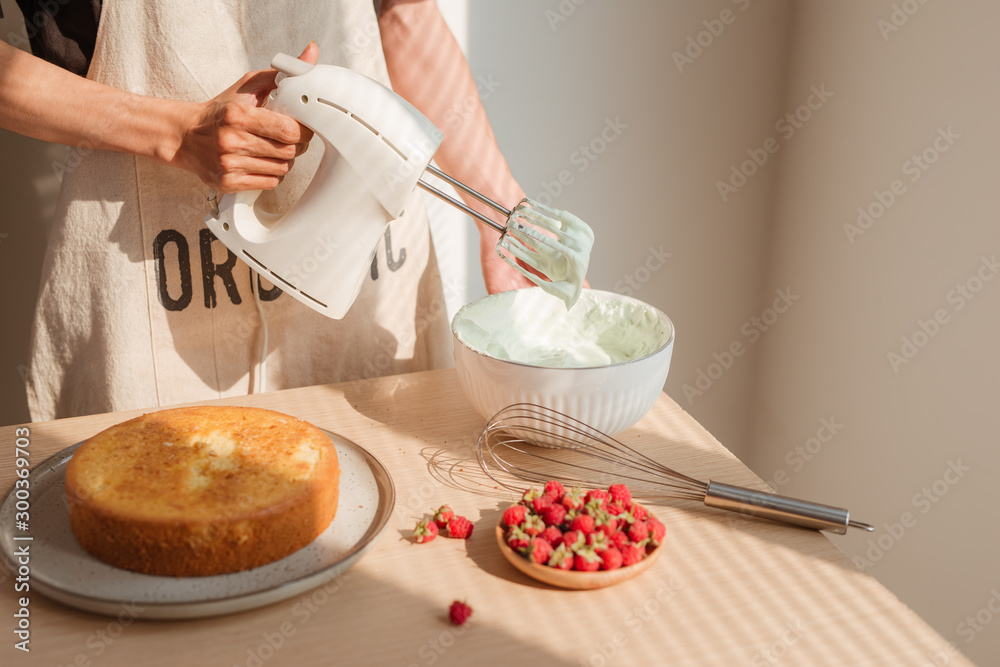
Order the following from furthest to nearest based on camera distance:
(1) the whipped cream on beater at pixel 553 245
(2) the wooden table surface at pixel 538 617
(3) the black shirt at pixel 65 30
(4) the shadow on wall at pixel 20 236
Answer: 1. (4) the shadow on wall at pixel 20 236
2. (3) the black shirt at pixel 65 30
3. (1) the whipped cream on beater at pixel 553 245
4. (2) the wooden table surface at pixel 538 617

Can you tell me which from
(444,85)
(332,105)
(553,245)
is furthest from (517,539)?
(444,85)

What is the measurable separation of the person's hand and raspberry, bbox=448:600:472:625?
434 millimetres

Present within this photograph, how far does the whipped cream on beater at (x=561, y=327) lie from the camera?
30.9 inches

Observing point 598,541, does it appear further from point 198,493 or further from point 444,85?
point 444,85

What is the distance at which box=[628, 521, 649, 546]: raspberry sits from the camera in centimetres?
58

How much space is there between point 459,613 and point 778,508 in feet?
0.90

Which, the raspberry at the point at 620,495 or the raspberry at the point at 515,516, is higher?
the raspberry at the point at 620,495

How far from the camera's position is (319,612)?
54 cm

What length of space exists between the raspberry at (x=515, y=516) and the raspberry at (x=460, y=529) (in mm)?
36

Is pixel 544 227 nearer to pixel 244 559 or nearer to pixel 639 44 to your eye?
pixel 244 559

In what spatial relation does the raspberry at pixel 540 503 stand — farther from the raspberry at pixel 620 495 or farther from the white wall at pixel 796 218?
the white wall at pixel 796 218

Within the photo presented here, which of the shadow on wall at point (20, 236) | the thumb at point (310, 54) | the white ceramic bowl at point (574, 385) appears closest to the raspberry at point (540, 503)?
the white ceramic bowl at point (574, 385)

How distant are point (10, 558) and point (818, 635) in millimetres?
567

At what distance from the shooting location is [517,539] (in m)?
0.57
